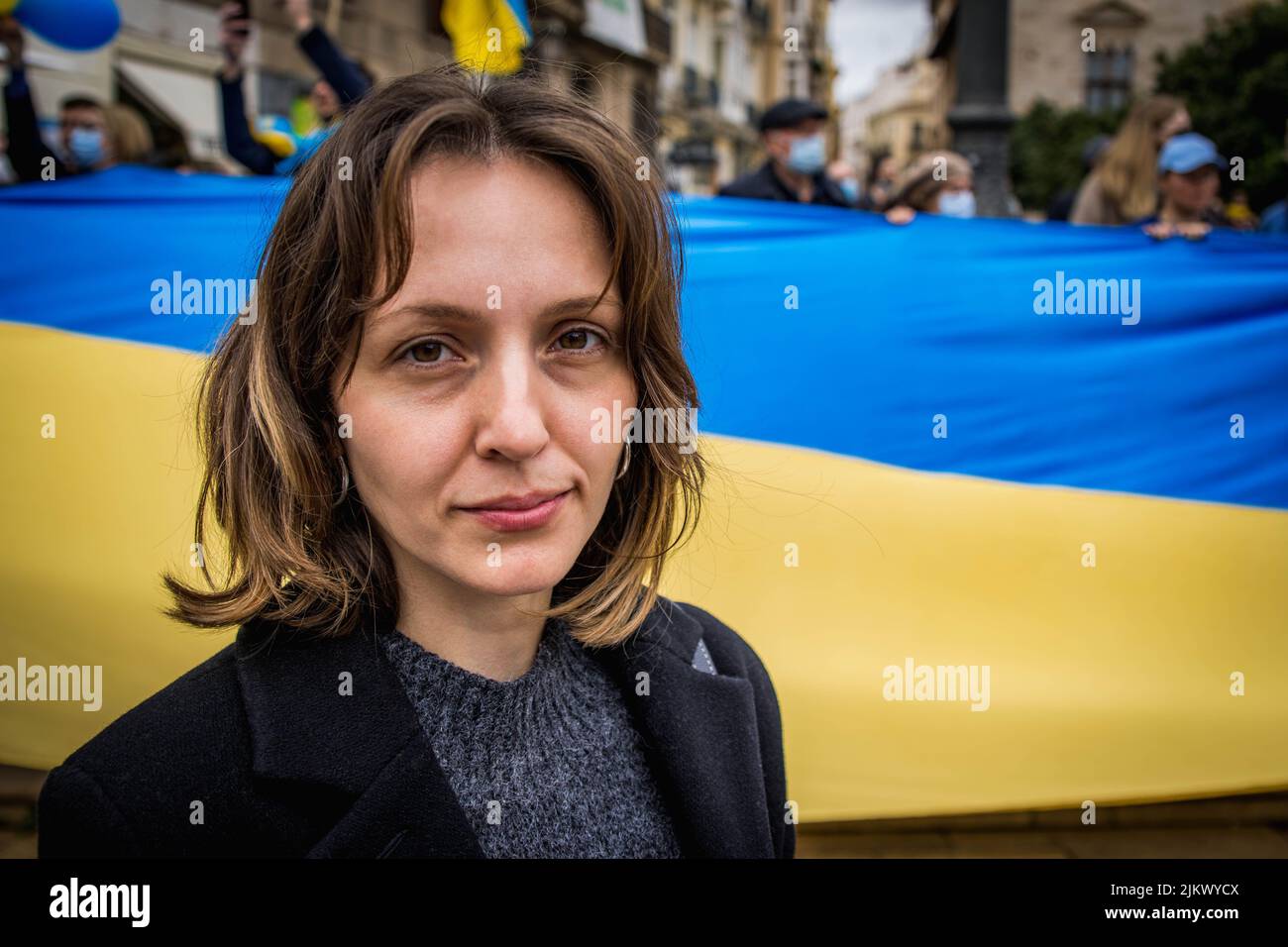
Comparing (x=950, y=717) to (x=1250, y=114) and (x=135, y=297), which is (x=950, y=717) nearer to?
(x=135, y=297)

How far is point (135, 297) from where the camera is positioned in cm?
289

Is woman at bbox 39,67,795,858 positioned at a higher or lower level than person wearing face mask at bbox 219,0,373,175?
lower

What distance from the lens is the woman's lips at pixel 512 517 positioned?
117cm

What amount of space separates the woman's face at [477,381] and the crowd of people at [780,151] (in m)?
2.66

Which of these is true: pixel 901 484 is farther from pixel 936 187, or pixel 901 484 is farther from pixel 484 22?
pixel 484 22

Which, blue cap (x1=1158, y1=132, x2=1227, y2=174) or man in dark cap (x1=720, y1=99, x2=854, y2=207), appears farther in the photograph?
man in dark cap (x1=720, y1=99, x2=854, y2=207)

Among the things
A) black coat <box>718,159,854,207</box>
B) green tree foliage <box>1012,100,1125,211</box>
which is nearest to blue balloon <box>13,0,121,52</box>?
black coat <box>718,159,854,207</box>

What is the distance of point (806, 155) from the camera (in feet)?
15.5

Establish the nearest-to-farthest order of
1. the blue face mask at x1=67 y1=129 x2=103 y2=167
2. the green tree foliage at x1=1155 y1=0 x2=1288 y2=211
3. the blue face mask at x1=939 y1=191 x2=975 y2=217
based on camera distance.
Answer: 1. the blue face mask at x1=67 y1=129 x2=103 y2=167
2. the blue face mask at x1=939 y1=191 x2=975 y2=217
3. the green tree foliage at x1=1155 y1=0 x2=1288 y2=211

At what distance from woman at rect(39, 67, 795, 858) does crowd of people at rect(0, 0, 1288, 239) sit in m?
2.58

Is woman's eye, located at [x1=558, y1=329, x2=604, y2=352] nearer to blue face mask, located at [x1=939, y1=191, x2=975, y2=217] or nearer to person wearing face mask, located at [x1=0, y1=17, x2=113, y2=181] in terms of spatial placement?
person wearing face mask, located at [x1=0, y1=17, x2=113, y2=181]

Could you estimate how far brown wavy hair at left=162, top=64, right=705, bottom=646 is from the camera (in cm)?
116

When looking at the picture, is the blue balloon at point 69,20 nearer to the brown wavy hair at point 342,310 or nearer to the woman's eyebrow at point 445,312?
the brown wavy hair at point 342,310

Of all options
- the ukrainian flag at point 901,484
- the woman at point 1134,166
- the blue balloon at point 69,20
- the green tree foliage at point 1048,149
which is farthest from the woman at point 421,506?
the green tree foliage at point 1048,149
